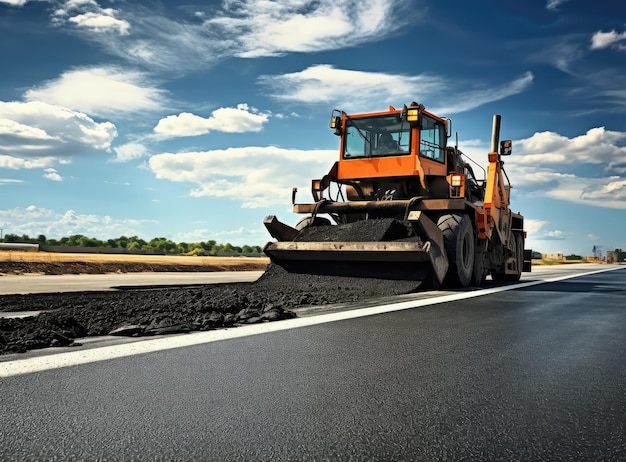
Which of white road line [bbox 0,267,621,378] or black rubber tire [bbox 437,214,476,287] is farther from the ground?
black rubber tire [bbox 437,214,476,287]

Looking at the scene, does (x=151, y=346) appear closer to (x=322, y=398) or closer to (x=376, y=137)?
(x=322, y=398)

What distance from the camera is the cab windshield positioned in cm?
1115

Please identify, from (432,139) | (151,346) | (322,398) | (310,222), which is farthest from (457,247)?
(322,398)

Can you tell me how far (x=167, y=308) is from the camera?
6.00 m

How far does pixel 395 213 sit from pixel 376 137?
1762mm

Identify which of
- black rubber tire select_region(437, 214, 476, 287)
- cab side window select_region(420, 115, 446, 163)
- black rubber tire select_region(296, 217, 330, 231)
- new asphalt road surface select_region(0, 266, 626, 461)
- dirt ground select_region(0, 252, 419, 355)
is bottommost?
new asphalt road surface select_region(0, 266, 626, 461)

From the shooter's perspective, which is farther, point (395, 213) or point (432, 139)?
point (432, 139)

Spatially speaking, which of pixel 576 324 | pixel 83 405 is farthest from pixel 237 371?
pixel 576 324

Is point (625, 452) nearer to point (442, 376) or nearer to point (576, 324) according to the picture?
point (442, 376)

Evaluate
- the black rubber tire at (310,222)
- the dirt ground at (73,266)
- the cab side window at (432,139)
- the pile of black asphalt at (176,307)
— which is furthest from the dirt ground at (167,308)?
the dirt ground at (73,266)

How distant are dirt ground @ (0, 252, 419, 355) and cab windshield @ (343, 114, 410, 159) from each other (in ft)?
9.43

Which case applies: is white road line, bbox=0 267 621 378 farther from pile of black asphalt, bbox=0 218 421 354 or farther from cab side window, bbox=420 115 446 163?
cab side window, bbox=420 115 446 163

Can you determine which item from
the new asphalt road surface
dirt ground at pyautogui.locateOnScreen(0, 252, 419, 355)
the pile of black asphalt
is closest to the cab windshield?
the pile of black asphalt

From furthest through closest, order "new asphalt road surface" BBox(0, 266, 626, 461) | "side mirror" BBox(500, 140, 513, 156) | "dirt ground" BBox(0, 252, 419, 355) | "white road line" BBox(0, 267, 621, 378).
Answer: "side mirror" BBox(500, 140, 513, 156) → "dirt ground" BBox(0, 252, 419, 355) → "white road line" BBox(0, 267, 621, 378) → "new asphalt road surface" BBox(0, 266, 626, 461)
